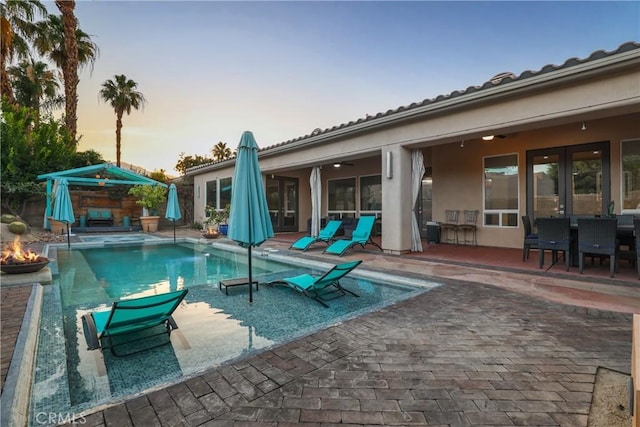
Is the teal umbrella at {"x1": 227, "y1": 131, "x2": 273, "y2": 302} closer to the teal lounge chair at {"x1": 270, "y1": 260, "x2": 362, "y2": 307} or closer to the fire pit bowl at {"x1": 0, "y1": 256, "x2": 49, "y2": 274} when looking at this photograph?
the teal lounge chair at {"x1": 270, "y1": 260, "x2": 362, "y2": 307}

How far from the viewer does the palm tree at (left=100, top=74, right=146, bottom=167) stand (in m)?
23.1

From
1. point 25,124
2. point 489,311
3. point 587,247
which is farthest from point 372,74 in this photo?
point 25,124

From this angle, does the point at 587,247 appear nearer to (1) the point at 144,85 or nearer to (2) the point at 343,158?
(2) the point at 343,158

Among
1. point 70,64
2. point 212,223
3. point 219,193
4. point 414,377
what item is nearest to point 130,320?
point 414,377

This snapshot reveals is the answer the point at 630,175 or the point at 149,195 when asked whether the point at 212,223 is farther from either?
the point at 630,175

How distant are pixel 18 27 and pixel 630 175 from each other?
2693cm

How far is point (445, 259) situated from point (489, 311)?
11.8 feet

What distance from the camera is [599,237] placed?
5.46 metres

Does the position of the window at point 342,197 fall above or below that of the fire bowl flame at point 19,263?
above

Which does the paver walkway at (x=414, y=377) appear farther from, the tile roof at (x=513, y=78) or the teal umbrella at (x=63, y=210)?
the teal umbrella at (x=63, y=210)

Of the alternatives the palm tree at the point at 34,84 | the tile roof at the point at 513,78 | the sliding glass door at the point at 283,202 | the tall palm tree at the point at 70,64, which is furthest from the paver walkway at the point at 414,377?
the palm tree at the point at 34,84

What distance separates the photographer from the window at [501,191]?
9.22m

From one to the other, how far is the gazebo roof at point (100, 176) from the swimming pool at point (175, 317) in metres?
8.69

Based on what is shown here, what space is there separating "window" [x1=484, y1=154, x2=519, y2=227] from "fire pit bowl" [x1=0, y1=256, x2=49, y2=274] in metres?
11.5
